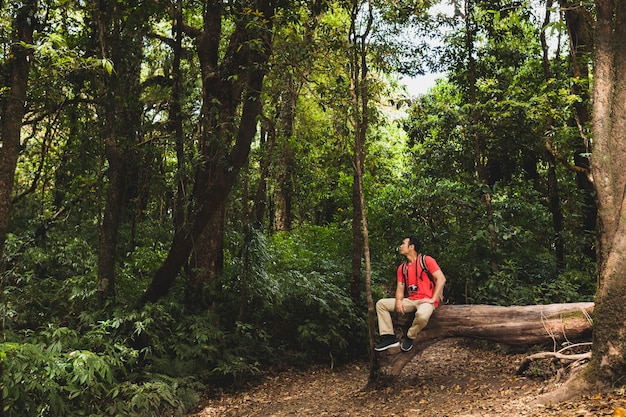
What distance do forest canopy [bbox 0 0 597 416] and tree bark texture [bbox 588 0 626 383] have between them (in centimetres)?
60

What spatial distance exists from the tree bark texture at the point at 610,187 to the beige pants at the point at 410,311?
216 centimetres

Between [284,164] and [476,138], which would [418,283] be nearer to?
[476,138]

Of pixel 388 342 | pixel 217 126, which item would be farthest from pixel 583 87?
pixel 217 126

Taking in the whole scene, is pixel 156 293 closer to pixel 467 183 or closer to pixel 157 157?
pixel 157 157

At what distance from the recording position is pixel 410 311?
684cm

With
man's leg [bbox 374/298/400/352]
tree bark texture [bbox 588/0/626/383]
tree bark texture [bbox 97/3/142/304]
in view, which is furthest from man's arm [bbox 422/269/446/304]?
tree bark texture [bbox 97/3/142/304]

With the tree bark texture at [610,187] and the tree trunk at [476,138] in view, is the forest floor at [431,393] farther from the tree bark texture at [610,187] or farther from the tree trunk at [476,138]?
the tree trunk at [476,138]

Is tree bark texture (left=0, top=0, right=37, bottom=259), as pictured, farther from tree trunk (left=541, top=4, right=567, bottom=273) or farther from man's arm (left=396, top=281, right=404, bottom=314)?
tree trunk (left=541, top=4, right=567, bottom=273)

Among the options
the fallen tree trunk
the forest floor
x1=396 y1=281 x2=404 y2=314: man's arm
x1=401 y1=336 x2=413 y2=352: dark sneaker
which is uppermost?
x1=396 y1=281 x2=404 y2=314: man's arm

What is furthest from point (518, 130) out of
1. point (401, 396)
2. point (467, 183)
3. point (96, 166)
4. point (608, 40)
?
point (96, 166)

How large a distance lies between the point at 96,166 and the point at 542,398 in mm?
10472

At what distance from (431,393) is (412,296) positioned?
1.28 metres

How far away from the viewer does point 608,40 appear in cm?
509

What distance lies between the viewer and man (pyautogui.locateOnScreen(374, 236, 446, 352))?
262 inches
